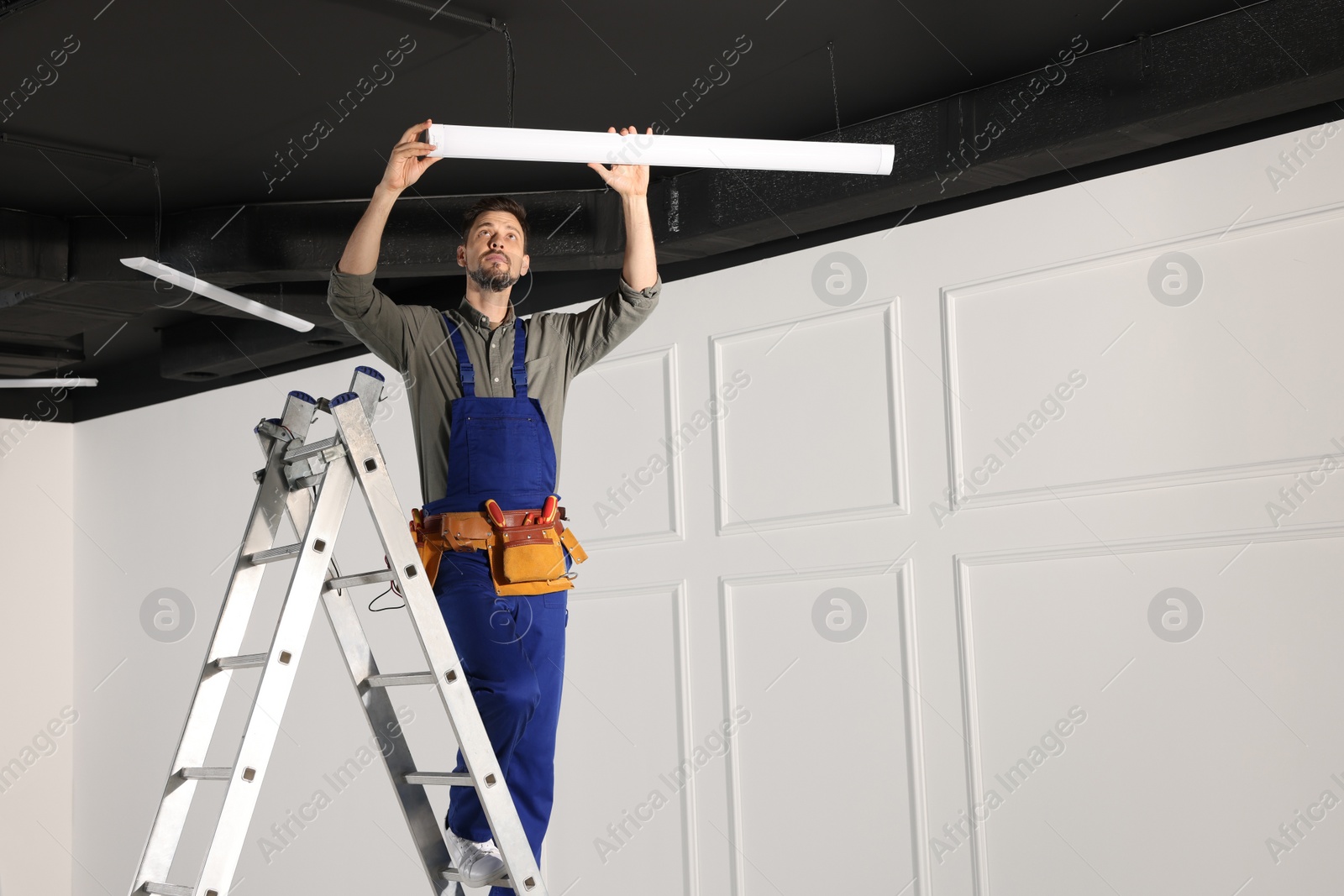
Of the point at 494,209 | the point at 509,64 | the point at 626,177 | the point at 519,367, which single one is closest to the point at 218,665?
the point at 519,367

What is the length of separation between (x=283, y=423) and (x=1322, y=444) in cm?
260

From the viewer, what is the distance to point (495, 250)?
257 cm

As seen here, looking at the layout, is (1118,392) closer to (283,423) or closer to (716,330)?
(716,330)

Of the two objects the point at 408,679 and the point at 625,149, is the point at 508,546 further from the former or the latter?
the point at 625,149

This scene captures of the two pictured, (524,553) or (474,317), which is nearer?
(524,553)

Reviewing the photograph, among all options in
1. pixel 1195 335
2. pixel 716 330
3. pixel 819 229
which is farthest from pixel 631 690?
pixel 1195 335

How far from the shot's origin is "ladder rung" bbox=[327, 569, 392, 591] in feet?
7.16

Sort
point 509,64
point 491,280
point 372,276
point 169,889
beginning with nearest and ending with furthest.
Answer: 1. point 169,889
2. point 372,276
3. point 491,280
4. point 509,64

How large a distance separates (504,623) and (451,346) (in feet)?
1.91

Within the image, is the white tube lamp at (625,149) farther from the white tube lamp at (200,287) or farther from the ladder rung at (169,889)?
the white tube lamp at (200,287)

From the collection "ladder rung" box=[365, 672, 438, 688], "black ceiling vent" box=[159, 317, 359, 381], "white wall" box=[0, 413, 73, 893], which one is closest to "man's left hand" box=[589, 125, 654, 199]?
"ladder rung" box=[365, 672, 438, 688]

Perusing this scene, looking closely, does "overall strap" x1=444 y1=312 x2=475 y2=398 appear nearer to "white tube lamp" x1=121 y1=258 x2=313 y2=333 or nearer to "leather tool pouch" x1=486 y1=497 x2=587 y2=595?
"leather tool pouch" x1=486 y1=497 x2=587 y2=595

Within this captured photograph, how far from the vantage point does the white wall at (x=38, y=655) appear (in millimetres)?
6902

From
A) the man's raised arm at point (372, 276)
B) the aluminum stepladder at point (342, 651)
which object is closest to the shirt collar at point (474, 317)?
the man's raised arm at point (372, 276)
